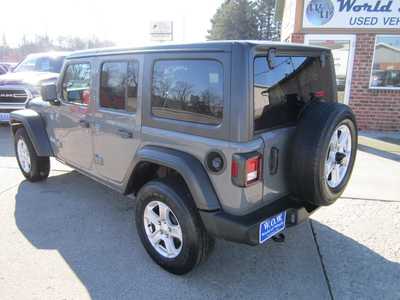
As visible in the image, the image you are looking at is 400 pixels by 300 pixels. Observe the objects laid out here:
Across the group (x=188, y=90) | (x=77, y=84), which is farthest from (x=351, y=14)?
(x=188, y=90)

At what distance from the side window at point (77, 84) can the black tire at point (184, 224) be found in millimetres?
1458

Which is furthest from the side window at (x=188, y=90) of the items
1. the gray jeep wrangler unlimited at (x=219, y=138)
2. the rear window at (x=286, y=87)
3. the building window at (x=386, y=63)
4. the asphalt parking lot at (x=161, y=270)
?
the building window at (x=386, y=63)

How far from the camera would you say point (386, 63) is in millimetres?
8133

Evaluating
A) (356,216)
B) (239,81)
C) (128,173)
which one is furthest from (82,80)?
(356,216)

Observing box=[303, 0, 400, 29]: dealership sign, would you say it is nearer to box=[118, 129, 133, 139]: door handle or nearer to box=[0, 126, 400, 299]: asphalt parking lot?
box=[0, 126, 400, 299]: asphalt parking lot

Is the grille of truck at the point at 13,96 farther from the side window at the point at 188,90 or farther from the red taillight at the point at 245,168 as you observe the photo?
the red taillight at the point at 245,168

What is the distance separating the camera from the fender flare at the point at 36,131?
4328 millimetres

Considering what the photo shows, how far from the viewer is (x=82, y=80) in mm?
3662

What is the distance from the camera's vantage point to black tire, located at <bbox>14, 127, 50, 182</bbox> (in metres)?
4.56

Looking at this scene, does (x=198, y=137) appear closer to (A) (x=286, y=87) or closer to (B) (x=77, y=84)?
(A) (x=286, y=87)

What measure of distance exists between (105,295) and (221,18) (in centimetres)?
4174

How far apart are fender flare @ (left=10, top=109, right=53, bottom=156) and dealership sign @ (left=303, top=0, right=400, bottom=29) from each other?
6541 millimetres

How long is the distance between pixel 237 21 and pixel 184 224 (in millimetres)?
40710

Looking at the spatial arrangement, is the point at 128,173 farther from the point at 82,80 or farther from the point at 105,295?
the point at 82,80
